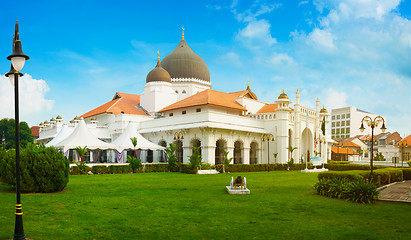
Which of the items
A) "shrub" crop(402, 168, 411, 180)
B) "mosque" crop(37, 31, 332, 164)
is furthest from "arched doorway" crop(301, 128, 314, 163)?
"shrub" crop(402, 168, 411, 180)

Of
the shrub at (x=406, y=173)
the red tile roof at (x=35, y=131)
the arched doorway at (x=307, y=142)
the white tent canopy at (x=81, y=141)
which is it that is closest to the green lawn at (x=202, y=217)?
the shrub at (x=406, y=173)

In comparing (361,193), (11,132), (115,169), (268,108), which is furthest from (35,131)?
(361,193)

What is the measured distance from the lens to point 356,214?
10383 millimetres

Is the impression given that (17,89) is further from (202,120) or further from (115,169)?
(202,120)

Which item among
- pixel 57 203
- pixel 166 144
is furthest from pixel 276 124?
pixel 57 203

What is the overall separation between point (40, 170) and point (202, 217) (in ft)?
27.1

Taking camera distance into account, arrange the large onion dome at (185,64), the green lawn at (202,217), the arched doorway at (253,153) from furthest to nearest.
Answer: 1. the large onion dome at (185,64)
2. the arched doorway at (253,153)
3. the green lawn at (202,217)

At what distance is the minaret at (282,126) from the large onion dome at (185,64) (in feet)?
46.3

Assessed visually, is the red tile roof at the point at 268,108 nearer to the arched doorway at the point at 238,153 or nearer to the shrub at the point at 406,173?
the arched doorway at the point at 238,153

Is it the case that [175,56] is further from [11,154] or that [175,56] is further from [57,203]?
[57,203]

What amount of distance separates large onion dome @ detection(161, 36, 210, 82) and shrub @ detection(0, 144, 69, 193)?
35019mm

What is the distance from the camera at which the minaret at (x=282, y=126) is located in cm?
3966

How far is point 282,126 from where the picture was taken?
131 feet

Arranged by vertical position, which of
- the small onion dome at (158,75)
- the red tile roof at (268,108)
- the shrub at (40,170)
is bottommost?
the shrub at (40,170)
